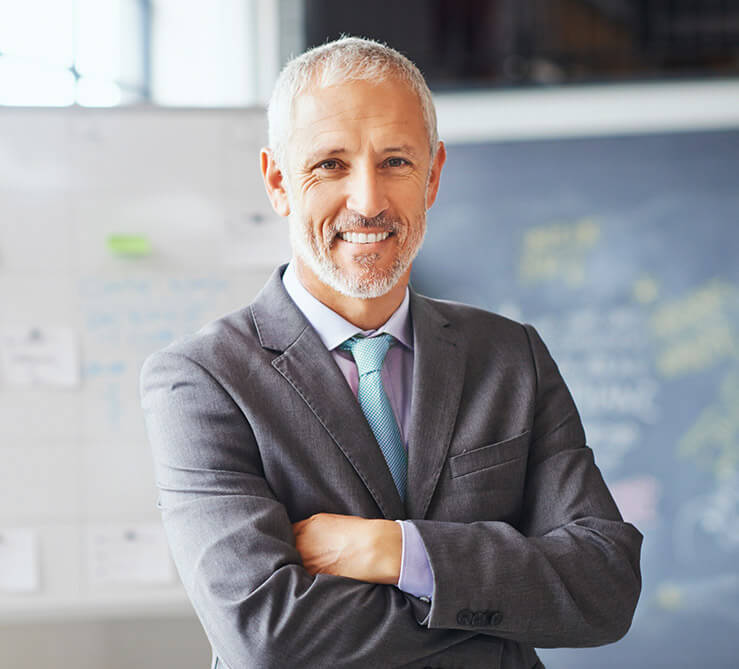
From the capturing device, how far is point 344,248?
147cm

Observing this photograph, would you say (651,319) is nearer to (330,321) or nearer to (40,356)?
(40,356)

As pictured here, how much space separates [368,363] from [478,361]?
0.69 feet

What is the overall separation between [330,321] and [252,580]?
0.46 meters

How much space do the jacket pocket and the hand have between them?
0.16 meters

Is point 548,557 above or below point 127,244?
below

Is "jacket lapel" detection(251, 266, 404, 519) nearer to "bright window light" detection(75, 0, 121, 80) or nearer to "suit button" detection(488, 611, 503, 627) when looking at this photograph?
"suit button" detection(488, 611, 503, 627)

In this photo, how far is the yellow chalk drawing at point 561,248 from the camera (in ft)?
12.9

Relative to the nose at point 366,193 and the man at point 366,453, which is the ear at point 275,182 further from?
the nose at point 366,193

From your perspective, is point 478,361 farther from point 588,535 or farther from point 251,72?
point 251,72

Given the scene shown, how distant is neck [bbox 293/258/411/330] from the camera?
153 cm

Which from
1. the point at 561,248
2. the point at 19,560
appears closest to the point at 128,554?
the point at 19,560

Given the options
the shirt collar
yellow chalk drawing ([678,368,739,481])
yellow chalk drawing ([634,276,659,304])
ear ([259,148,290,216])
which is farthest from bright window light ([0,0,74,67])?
yellow chalk drawing ([678,368,739,481])

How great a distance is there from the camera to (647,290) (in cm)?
391

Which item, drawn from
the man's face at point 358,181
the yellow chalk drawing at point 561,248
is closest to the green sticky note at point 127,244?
the man's face at point 358,181
